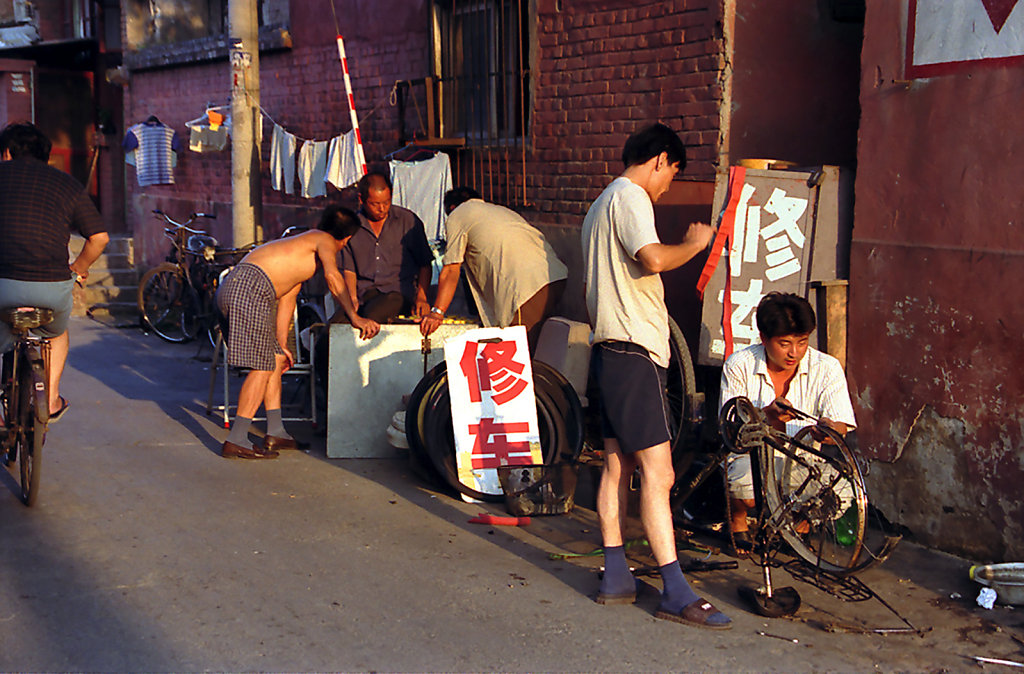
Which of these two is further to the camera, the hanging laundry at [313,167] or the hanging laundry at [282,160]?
the hanging laundry at [282,160]

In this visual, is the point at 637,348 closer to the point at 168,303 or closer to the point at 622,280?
the point at 622,280

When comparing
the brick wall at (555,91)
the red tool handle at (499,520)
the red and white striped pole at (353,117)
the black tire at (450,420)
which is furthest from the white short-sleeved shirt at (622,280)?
the red and white striped pole at (353,117)

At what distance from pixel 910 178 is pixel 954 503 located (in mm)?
1657

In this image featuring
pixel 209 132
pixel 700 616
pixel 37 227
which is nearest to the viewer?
pixel 700 616

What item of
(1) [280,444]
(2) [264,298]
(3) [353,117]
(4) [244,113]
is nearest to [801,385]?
(2) [264,298]

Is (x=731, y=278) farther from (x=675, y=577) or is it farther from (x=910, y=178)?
(x=675, y=577)

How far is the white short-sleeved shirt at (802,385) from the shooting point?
515cm

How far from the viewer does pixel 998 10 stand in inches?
200

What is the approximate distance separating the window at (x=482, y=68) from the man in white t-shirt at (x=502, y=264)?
1.79m

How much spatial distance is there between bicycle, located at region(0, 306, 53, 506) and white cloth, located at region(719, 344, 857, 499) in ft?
11.8

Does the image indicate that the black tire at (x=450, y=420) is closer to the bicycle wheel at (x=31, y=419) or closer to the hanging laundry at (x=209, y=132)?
the bicycle wheel at (x=31, y=419)

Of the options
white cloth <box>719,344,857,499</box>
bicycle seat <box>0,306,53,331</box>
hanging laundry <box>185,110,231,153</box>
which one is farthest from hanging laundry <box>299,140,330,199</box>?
white cloth <box>719,344,857,499</box>

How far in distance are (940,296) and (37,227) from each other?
15.9ft

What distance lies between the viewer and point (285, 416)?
8.50 meters
